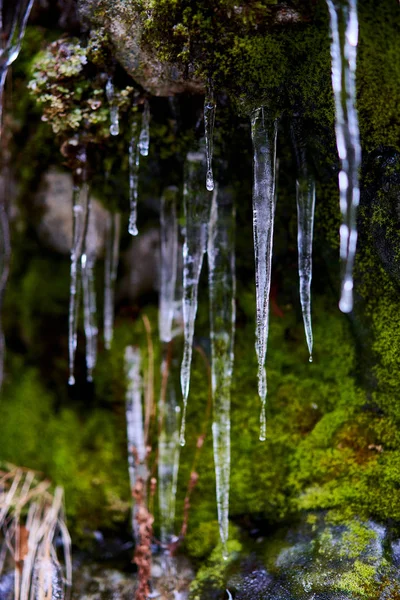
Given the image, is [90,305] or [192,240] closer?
[192,240]

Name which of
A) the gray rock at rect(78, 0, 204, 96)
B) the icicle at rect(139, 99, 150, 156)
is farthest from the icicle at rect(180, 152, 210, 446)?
the gray rock at rect(78, 0, 204, 96)

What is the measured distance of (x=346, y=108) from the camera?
1.70 metres

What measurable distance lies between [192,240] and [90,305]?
2.90 feet

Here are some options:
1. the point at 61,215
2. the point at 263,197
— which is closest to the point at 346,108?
the point at 263,197

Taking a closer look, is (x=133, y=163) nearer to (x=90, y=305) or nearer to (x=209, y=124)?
(x=209, y=124)

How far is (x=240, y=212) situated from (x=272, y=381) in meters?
0.89

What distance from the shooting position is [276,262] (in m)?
2.61

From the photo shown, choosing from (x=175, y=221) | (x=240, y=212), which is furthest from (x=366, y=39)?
(x=175, y=221)

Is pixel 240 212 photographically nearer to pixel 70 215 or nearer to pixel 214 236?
pixel 214 236

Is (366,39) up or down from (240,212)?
up

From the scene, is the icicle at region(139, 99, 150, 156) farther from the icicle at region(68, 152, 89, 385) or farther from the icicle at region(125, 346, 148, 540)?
the icicle at region(125, 346, 148, 540)

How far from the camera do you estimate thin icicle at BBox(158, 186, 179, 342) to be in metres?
2.62

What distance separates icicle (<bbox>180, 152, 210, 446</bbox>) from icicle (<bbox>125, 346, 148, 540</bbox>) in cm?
47

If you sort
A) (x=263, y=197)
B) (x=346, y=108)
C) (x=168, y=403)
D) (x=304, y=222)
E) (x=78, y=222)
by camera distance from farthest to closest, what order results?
(x=168, y=403) → (x=78, y=222) → (x=304, y=222) → (x=263, y=197) → (x=346, y=108)
